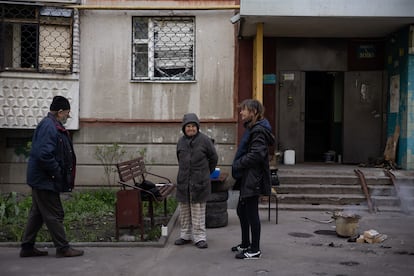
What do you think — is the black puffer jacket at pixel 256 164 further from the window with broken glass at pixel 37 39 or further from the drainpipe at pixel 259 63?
the window with broken glass at pixel 37 39

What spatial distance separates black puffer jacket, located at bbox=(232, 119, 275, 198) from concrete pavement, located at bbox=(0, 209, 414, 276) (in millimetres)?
906

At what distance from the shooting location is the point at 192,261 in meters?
6.25

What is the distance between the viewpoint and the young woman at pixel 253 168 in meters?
6.07

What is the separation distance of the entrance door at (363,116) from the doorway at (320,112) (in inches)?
23.1

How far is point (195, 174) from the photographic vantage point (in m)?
6.80

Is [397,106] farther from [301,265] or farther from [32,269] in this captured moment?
[32,269]

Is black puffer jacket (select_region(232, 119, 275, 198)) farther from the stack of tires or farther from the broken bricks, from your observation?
the broken bricks

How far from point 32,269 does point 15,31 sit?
6.85 metres

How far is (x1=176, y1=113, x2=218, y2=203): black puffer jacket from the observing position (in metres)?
6.79

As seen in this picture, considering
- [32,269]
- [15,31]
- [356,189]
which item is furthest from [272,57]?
[32,269]

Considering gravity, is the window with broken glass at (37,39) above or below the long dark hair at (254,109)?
above

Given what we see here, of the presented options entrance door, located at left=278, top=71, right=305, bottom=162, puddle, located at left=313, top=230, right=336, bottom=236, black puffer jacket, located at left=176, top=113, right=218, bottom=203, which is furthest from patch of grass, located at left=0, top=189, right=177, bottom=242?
entrance door, located at left=278, top=71, right=305, bottom=162

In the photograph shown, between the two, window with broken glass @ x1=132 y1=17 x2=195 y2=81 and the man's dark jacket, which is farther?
window with broken glass @ x1=132 y1=17 x2=195 y2=81

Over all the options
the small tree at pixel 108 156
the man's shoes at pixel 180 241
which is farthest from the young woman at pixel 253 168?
the small tree at pixel 108 156
